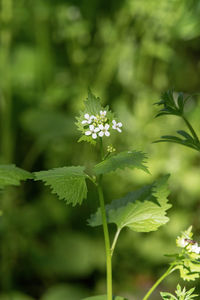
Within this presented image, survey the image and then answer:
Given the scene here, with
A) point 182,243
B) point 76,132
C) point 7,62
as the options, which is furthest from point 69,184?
point 76,132

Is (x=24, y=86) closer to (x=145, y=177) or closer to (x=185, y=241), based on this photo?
(x=145, y=177)

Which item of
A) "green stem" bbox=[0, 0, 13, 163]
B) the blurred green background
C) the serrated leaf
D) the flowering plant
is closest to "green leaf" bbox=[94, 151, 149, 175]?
the flowering plant

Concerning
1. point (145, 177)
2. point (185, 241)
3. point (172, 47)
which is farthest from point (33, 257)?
point (185, 241)

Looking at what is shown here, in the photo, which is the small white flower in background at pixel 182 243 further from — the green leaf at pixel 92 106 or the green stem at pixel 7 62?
the green stem at pixel 7 62

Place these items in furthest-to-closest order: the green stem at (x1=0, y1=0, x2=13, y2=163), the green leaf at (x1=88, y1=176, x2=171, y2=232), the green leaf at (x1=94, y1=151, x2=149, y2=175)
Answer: the green stem at (x1=0, y1=0, x2=13, y2=163)
the green leaf at (x1=88, y1=176, x2=171, y2=232)
the green leaf at (x1=94, y1=151, x2=149, y2=175)

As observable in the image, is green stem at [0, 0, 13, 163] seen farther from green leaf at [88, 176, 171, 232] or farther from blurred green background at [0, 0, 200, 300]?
green leaf at [88, 176, 171, 232]

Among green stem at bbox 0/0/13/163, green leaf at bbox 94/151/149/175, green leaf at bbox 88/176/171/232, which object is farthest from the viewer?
green stem at bbox 0/0/13/163
